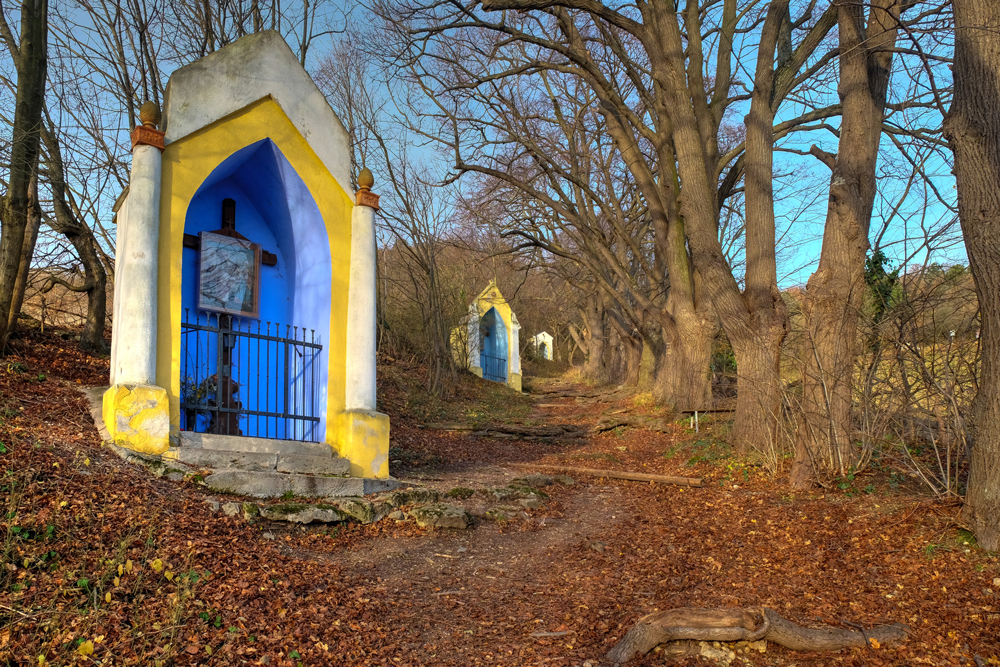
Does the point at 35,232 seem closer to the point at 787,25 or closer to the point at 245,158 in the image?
the point at 245,158

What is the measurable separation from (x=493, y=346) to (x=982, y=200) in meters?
20.2

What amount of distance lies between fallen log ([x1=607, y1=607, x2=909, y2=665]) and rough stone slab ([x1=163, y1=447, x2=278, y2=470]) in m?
3.98

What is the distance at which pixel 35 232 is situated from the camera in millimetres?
9352

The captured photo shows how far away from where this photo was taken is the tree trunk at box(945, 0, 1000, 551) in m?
4.90

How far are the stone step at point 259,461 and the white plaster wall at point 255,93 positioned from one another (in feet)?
10.2

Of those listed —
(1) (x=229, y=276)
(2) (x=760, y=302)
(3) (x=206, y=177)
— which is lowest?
(2) (x=760, y=302)

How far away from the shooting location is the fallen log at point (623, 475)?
342 inches

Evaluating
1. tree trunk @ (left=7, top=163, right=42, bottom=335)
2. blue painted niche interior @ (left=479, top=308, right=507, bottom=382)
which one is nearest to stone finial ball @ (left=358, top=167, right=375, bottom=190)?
tree trunk @ (left=7, top=163, right=42, bottom=335)

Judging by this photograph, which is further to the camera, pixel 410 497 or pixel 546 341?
pixel 546 341

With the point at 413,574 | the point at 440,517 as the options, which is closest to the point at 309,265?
the point at 440,517

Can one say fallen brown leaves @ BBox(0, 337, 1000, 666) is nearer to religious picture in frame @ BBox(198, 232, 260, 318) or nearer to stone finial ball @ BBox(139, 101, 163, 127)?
religious picture in frame @ BBox(198, 232, 260, 318)

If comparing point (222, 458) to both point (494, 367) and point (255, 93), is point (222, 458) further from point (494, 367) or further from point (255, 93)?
point (494, 367)

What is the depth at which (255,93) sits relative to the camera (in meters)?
7.58

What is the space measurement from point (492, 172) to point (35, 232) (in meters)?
7.99
